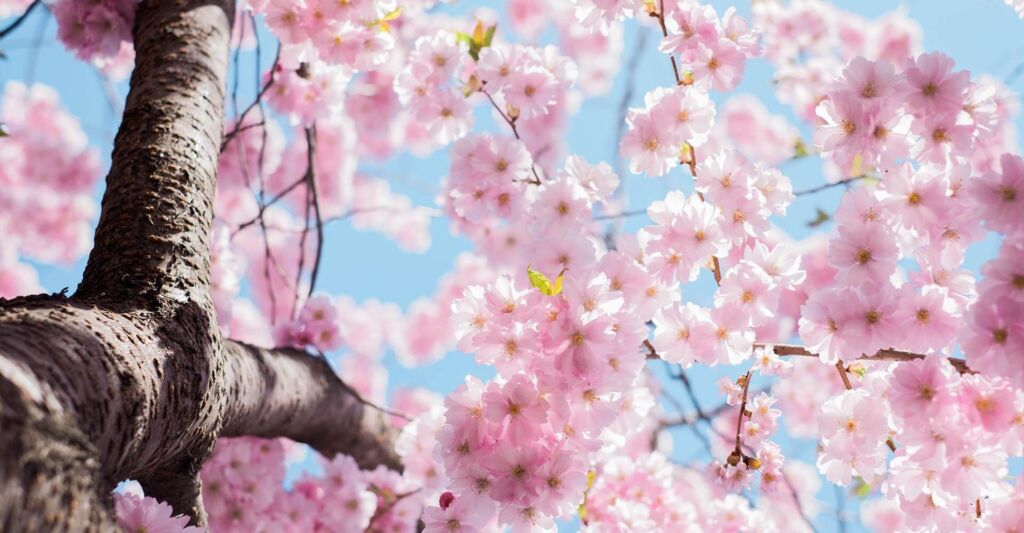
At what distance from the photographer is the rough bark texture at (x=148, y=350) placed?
834 millimetres

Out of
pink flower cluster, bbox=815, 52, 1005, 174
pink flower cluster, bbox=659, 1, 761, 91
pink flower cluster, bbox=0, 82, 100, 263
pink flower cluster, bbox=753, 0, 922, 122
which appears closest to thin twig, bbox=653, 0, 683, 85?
pink flower cluster, bbox=659, 1, 761, 91

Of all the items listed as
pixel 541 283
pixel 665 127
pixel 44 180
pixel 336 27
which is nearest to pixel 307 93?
pixel 336 27

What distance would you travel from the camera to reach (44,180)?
4.62 m

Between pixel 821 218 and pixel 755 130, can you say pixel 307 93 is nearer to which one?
pixel 821 218

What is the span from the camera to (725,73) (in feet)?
6.14

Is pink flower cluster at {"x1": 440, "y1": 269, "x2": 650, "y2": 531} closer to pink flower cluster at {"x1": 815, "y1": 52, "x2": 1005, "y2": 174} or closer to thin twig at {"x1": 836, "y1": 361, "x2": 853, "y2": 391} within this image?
thin twig at {"x1": 836, "y1": 361, "x2": 853, "y2": 391}

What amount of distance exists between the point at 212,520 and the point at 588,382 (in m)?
1.39

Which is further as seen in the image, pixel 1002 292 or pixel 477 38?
pixel 477 38

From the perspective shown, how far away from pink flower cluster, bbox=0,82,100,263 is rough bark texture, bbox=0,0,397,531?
3183 millimetres

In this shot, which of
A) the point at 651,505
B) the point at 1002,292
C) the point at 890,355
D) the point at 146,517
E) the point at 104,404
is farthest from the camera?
the point at 651,505

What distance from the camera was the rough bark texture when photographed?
2.74 feet

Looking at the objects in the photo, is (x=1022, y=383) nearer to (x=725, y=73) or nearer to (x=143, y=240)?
(x=725, y=73)

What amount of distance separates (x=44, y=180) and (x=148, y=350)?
4293 millimetres

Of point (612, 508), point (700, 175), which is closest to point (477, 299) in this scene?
point (700, 175)
